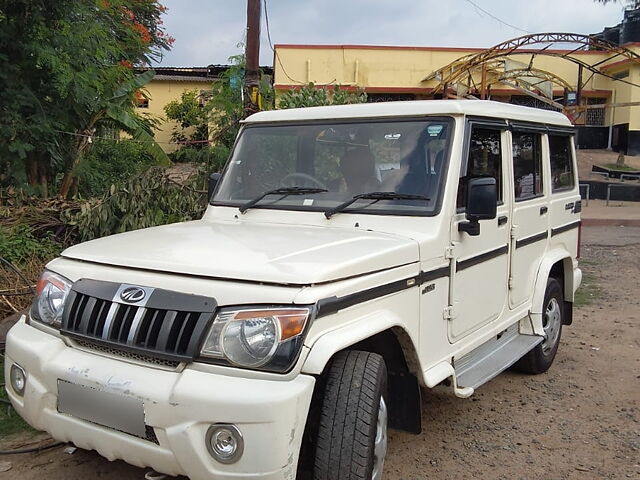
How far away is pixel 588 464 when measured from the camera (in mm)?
3764

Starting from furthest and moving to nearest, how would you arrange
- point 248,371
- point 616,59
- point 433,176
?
point 616,59 → point 433,176 → point 248,371

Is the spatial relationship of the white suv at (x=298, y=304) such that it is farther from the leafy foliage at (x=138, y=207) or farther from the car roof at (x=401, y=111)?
the leafy foliage at (x=138, y=207)

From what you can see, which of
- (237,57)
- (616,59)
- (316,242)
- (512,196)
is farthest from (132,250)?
(616,59)

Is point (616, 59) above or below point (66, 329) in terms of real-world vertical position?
above

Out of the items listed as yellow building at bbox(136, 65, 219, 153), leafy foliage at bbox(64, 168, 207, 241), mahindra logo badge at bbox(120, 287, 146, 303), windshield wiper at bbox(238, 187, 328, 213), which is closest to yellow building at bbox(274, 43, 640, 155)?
yellow building at bbox(136, 65, 219, 153)

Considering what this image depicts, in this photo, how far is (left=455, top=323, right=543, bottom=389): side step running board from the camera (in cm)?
393

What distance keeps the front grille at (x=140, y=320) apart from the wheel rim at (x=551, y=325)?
356 cm

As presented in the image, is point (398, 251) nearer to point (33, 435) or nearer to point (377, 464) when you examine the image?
point (377, 464)

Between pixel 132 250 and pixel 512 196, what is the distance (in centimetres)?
272

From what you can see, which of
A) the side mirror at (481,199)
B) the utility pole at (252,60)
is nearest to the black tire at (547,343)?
the side mirror at (481,199)

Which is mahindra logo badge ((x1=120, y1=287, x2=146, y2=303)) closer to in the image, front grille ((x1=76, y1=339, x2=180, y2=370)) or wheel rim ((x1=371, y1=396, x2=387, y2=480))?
front grille ((x1=76, y1=339, x2=180, y2=370))

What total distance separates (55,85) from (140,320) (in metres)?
5.97

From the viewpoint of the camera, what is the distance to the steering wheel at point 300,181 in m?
4.05

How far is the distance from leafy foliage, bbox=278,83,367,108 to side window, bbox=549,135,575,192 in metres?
4.49
